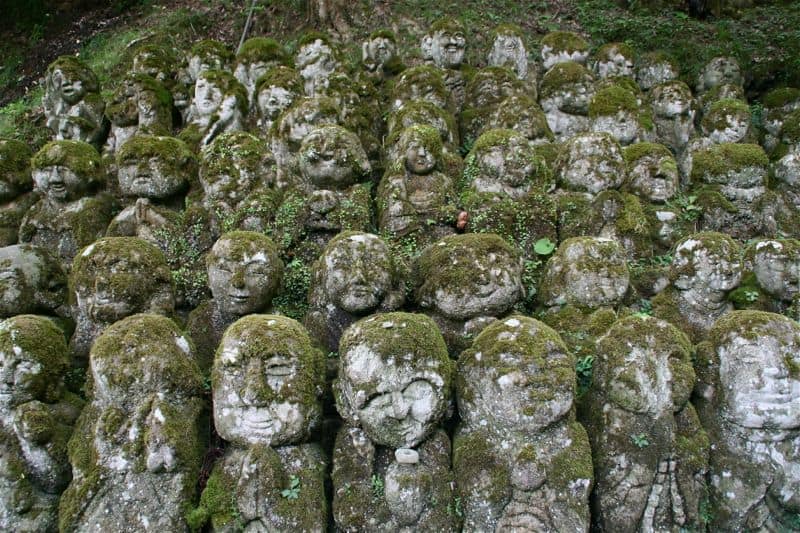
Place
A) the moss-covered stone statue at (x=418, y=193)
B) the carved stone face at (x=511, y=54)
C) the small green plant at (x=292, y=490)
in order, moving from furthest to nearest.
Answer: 1. the carved stone face at (x=511, y=54)
2. the moss-covered stone statue at (x=418, y=193)
3. the small green plant at (x=292, y=490)

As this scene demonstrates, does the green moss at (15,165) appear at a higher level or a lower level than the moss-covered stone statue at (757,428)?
higher

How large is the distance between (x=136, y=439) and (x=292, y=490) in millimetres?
1409

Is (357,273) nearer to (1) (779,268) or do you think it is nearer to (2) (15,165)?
(1) (779,268)

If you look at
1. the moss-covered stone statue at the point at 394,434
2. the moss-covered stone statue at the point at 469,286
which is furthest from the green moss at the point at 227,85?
the moss-covered stone statue at the point at 394,434

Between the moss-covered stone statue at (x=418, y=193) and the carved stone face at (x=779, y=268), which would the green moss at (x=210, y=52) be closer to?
the moss-covered stone statue at (x=418, y=193)

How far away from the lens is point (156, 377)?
5.52 m

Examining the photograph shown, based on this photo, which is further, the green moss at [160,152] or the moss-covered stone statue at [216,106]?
the moss-covered stone statue at [216,106]

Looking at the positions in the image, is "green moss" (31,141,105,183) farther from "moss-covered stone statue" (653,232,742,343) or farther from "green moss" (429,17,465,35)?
"moss-covered stone statue" (653,232,742,343)

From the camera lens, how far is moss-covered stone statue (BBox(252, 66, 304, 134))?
421 inches

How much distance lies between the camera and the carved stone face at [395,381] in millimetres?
5258

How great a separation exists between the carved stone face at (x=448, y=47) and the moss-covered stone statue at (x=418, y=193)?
4.31m

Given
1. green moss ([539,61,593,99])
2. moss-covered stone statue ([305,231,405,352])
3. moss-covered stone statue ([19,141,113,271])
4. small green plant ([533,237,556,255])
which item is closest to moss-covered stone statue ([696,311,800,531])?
small green plant ([533,237,556,255])

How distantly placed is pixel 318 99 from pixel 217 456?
18.5 ft

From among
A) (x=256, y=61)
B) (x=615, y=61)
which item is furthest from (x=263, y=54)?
(x=615, y=61)
